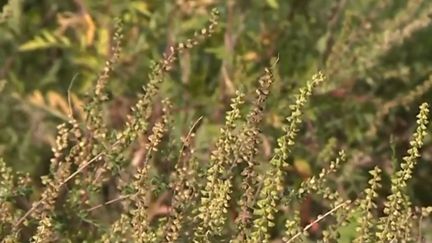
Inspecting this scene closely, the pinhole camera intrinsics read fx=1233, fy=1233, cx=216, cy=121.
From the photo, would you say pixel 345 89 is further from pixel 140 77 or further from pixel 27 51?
pixel 27 51

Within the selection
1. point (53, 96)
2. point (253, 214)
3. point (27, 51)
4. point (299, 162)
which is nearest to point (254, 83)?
point (299, 162)

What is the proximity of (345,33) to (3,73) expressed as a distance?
1.05 metres

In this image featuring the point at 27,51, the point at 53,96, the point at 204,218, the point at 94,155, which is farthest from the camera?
the point at 27,51

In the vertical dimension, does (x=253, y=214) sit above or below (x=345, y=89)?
below

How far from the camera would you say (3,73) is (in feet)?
12.2

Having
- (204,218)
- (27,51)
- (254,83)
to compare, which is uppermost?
(27,51)

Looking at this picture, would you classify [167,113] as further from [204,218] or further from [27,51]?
[27,51]

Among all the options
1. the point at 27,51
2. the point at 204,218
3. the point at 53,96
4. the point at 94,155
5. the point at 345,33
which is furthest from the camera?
the point at 27,51

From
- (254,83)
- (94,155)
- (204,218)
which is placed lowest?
(204,218)

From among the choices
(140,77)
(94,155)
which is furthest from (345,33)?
(94,155)

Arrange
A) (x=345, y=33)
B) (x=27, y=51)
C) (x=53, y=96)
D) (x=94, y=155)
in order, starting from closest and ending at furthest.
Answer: (x=94, y=155) → (x=345, y=33) → (x=53, y=96) → (x=27, y=51)

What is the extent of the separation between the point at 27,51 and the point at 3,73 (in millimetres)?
204

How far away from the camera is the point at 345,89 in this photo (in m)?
3.50

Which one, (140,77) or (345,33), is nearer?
(345,33)
